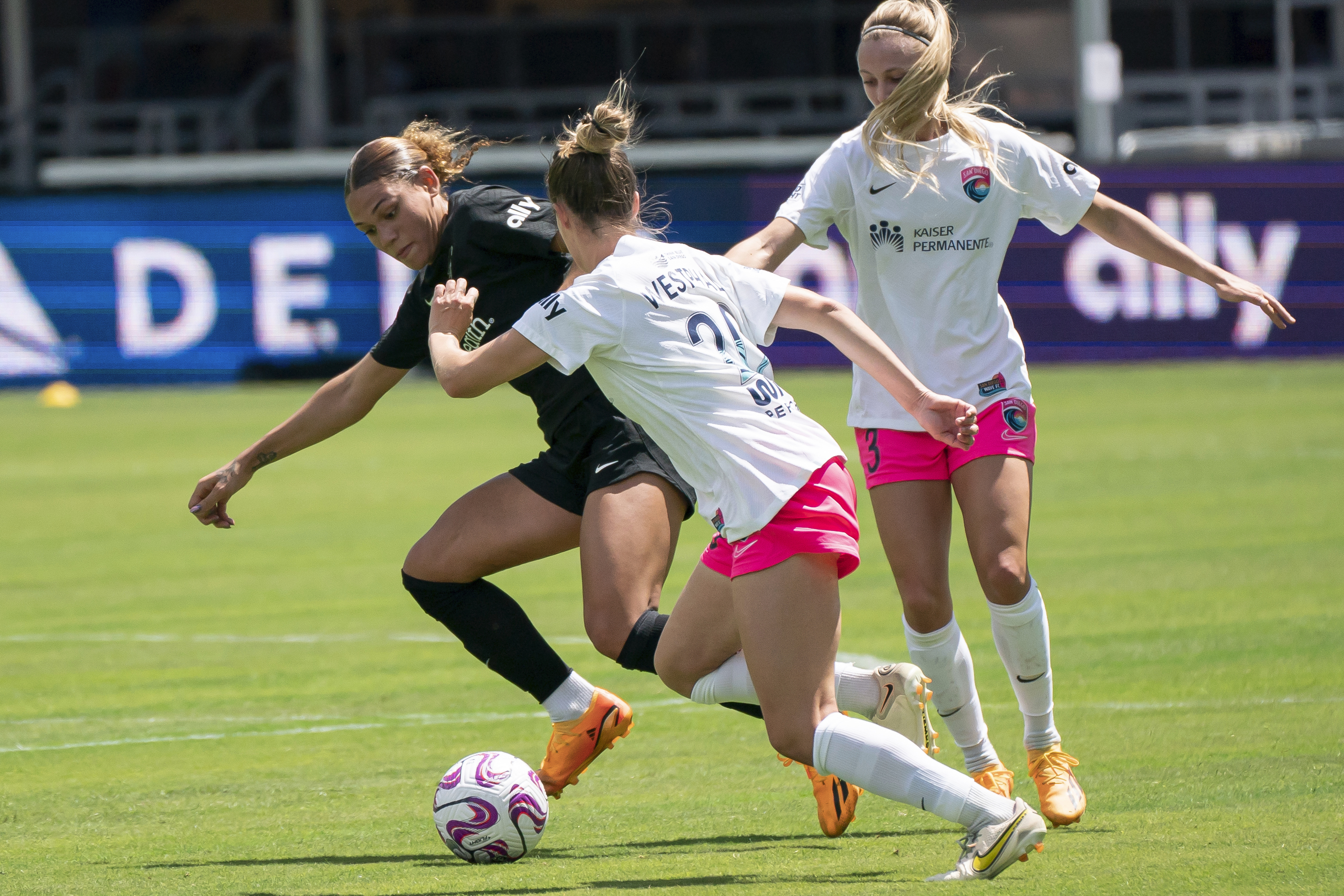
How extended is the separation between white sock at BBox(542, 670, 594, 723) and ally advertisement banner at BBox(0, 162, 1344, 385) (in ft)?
47.1

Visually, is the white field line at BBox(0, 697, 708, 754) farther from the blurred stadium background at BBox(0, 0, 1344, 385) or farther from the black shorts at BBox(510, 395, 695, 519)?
the blurred stadium background at BBox(0, 0, 1344, 385)

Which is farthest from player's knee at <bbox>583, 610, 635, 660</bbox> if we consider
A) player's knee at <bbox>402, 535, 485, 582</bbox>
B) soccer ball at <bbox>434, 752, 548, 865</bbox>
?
soccer ball at <bbox>434, 752, 548, 865</bbox>

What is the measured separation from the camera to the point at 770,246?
5.45 metres

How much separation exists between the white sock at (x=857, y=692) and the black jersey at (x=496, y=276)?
3.74 feet

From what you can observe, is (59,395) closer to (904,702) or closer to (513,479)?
(513,479)

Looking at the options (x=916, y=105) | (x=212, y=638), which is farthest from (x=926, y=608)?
(x=212, y=638)

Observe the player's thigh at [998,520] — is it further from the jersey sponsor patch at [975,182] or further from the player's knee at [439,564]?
the player's knee at [439,564]

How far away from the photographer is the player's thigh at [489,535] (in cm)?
575

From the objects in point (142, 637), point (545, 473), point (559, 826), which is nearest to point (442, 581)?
point (545, 473)

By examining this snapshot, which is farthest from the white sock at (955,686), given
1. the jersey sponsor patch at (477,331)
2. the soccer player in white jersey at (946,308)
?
the jersey sponsor patch at (477,331)

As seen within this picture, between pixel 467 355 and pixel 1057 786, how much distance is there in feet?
6.78

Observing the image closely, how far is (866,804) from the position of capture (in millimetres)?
5629

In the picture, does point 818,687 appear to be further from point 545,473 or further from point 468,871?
point 545,473

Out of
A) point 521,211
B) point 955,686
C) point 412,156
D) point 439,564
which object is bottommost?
point 955,686
